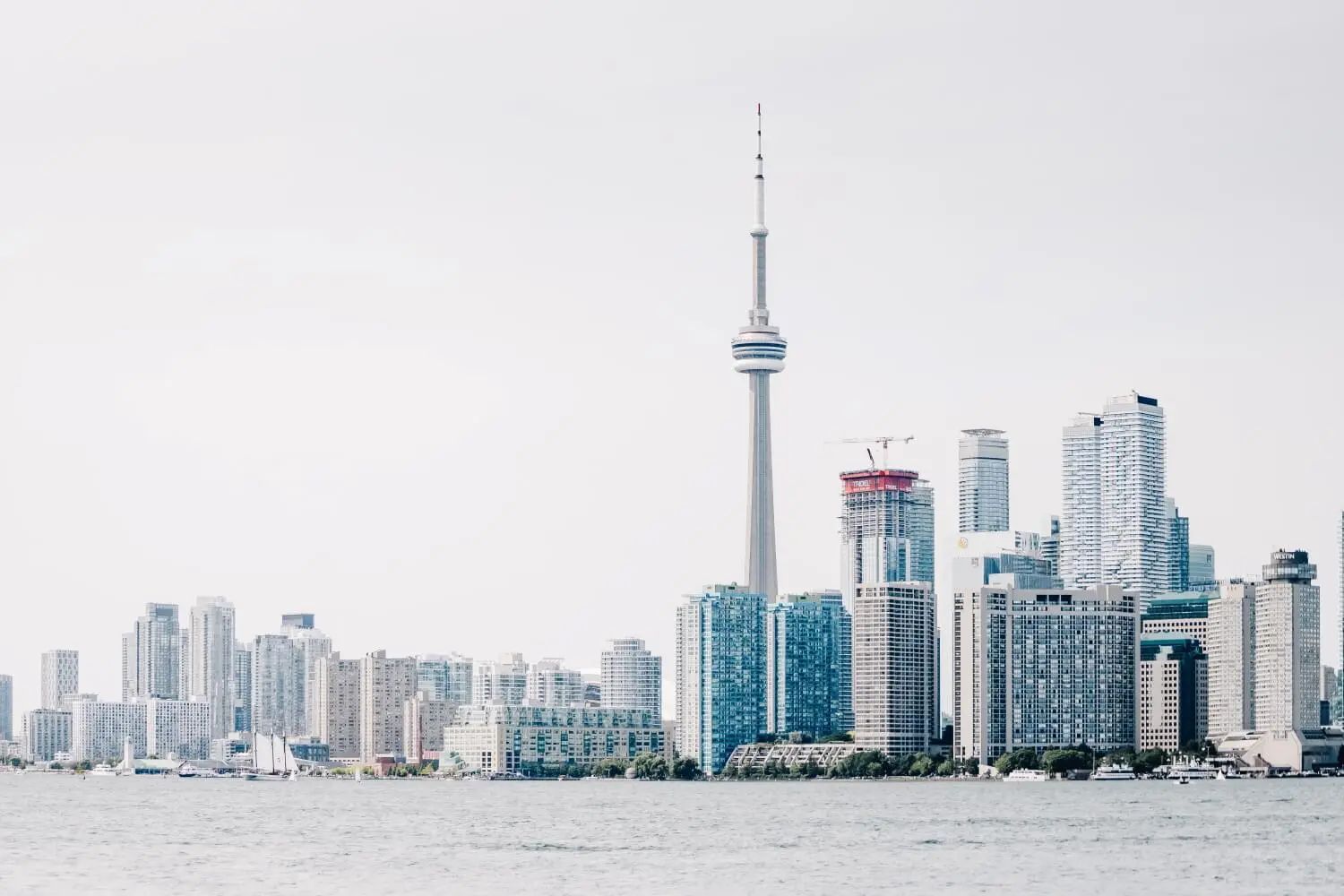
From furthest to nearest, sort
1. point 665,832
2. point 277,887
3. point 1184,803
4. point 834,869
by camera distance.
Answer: point 1184,803 < point 665,832 < point 834,869 < point 277,887

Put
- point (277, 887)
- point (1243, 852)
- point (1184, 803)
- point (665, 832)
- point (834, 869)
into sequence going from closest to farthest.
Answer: point (277, 887), point (834, 869), point (1243, 852), point (665, 832), point (1184, 803)

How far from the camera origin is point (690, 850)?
11775cm

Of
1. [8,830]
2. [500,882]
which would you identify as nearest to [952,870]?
[500,882]

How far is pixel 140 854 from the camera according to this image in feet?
380

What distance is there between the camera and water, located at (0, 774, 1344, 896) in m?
96.5

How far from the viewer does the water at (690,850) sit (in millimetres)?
96500

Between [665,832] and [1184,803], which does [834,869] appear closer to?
[665,832]

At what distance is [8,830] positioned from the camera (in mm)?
143250

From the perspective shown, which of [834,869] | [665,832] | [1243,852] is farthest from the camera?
[665,832]

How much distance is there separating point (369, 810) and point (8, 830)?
1686 inches

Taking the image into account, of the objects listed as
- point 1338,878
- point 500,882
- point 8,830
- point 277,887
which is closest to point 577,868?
point 500,882

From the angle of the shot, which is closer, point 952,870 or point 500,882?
point 500,882

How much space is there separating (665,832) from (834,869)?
34158 mm

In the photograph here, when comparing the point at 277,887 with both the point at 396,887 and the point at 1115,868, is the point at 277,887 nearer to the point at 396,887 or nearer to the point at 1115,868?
the point at 396,887
